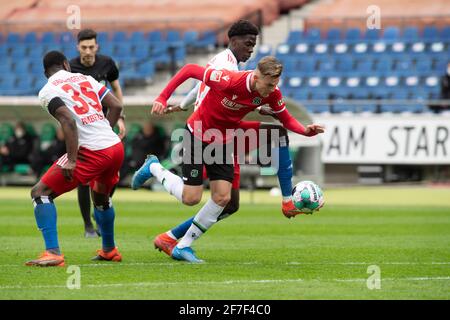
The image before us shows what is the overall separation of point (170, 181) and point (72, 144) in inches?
55.5

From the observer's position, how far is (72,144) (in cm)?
895

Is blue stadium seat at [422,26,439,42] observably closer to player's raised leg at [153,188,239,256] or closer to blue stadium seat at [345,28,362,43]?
blue stadium seat at [345,28,362,43]

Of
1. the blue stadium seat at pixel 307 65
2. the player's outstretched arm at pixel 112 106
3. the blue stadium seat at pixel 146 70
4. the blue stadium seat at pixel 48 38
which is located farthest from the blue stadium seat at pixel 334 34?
the player's outstretched arm at pixel 112 106

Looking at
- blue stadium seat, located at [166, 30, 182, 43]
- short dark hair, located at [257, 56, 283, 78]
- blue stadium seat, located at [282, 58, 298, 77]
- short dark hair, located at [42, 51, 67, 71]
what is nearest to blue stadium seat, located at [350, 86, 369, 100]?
blue stadium seat, located at [282, 58, 298, 77]

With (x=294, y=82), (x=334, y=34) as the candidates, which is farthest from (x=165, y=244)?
(x=334, y=34)

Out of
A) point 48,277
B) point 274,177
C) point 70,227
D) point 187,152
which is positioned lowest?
point 274,177

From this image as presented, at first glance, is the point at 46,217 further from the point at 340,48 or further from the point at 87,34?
the point at 340,48

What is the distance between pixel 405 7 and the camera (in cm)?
3080

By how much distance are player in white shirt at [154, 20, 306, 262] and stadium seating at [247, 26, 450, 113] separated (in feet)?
47.9

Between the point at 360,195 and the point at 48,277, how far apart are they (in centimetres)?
1368

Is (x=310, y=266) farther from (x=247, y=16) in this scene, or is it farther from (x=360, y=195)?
(x=247, y=16)

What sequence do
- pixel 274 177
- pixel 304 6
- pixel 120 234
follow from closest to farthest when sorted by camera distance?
pixel 120 234, pixel 274 177, pixel 304 6

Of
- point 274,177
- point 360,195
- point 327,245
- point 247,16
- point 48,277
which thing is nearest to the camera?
point 48,277
